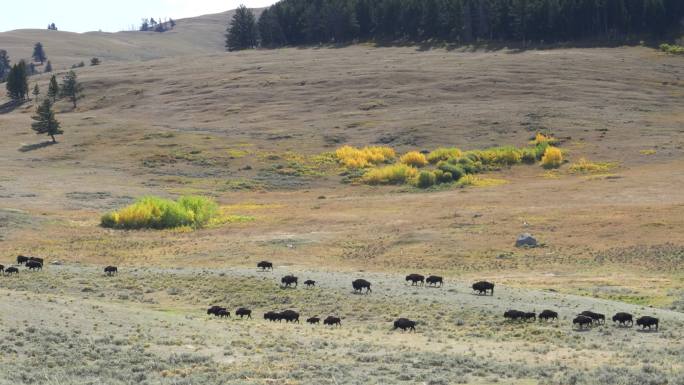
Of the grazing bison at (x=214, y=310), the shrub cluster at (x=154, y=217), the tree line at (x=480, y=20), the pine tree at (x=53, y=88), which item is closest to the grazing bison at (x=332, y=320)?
the grazing bison at (x=214, y=310)

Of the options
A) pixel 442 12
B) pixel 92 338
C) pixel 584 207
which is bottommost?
pixel 584 207

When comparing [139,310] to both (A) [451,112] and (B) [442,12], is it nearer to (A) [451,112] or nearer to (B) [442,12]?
(A) [451,112]

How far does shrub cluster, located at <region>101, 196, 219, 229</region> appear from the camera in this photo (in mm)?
Result: 62969

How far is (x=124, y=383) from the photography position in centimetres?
2102

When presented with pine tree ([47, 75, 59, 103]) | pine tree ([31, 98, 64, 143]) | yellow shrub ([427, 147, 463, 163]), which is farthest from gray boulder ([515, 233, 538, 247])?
pine tree ([47, 75, 59, 103])

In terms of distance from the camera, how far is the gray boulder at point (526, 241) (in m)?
52.0

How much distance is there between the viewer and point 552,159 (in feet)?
290

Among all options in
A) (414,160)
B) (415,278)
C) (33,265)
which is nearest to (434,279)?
(415,278)

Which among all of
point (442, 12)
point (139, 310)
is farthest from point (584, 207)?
point (442, 12)

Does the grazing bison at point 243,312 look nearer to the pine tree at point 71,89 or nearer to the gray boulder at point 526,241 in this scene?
the gray boulder at point 526,241

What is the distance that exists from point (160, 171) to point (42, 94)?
72538 millimetres

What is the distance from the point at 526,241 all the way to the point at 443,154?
4235cm

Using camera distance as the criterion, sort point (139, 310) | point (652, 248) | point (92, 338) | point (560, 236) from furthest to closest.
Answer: point (560, 236) < point (652, 248) < point (139, 310) < point (92, 338)

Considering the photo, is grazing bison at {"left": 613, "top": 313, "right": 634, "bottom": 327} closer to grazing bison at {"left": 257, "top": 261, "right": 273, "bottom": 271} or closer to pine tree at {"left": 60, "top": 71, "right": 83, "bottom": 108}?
grazing bison at {"left": 257, "top": 261, "right": 273, "bottom": 271}
